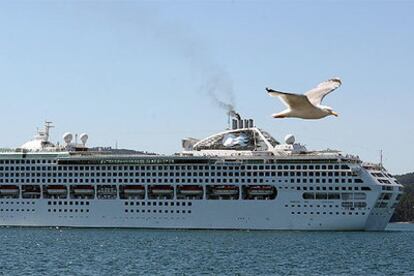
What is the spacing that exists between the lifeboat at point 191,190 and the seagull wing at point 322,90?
32.9m

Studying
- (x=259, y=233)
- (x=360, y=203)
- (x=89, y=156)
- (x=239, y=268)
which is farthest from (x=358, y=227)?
(x=239, y=268)

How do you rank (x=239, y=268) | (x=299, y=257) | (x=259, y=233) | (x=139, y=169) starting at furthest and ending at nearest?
1. (x=139, y=169)
2. (x=259, y=233)
3. (x=299, y=257)
4. (x=239, y=268)

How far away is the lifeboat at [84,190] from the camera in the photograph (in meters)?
81.9

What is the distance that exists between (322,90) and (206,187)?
33.7 meters

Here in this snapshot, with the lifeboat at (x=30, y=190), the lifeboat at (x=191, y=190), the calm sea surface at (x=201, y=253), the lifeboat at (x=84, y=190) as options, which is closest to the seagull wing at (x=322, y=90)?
the calm sea surface at (x=201, y=253)

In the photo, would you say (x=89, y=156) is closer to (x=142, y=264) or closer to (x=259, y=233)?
(x=259, y=233)

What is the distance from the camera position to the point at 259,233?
73.8 metres

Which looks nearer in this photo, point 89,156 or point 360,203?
point 360,203

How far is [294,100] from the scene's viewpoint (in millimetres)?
41906

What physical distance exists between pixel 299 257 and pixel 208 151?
28667 millimetres

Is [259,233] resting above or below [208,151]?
below

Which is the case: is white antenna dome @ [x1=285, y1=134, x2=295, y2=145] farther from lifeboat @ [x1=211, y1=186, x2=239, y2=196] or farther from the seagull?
the seagull

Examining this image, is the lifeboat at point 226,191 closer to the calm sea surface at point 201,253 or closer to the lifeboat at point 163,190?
the lifeboat at point 163,190

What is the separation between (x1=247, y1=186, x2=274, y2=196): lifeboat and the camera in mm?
77375
